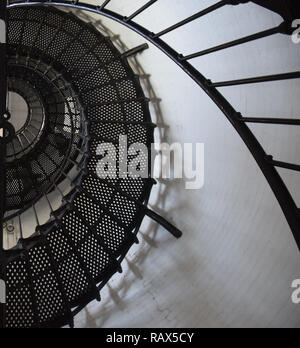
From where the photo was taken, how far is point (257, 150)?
2.50 m

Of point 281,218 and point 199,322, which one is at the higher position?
point 281,218

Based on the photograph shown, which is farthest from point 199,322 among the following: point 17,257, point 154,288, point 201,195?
point 17,257

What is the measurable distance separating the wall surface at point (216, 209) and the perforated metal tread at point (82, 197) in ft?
1.00

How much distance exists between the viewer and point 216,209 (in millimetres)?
4133

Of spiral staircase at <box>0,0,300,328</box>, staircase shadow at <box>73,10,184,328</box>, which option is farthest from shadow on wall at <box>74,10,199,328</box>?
spiral staircase at <box>0,0,300,328</box>

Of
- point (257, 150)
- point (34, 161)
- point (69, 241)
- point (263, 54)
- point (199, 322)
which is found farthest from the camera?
point (34, 161)

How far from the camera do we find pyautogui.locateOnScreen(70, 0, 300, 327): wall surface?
3324 millimetres

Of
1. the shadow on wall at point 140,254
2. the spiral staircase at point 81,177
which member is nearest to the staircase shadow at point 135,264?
the shadow on wall at point 140,254

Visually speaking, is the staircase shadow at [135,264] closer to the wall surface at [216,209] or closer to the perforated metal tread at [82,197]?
the wall surface at [216,209]

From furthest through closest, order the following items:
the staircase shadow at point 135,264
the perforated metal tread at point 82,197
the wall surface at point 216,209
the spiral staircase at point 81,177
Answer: the staircase shadow at point 135,264, the perforated metal tread at point 82,197, the spiral staircase at point 81,177, the wall surface at point 216,209

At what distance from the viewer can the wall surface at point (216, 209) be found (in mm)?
3324

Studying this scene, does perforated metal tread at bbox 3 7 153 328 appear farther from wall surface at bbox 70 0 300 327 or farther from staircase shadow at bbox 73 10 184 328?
wall surface at bbox 70 0 300 327

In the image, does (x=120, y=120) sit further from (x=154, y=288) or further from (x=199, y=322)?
(x=199, y=322)
